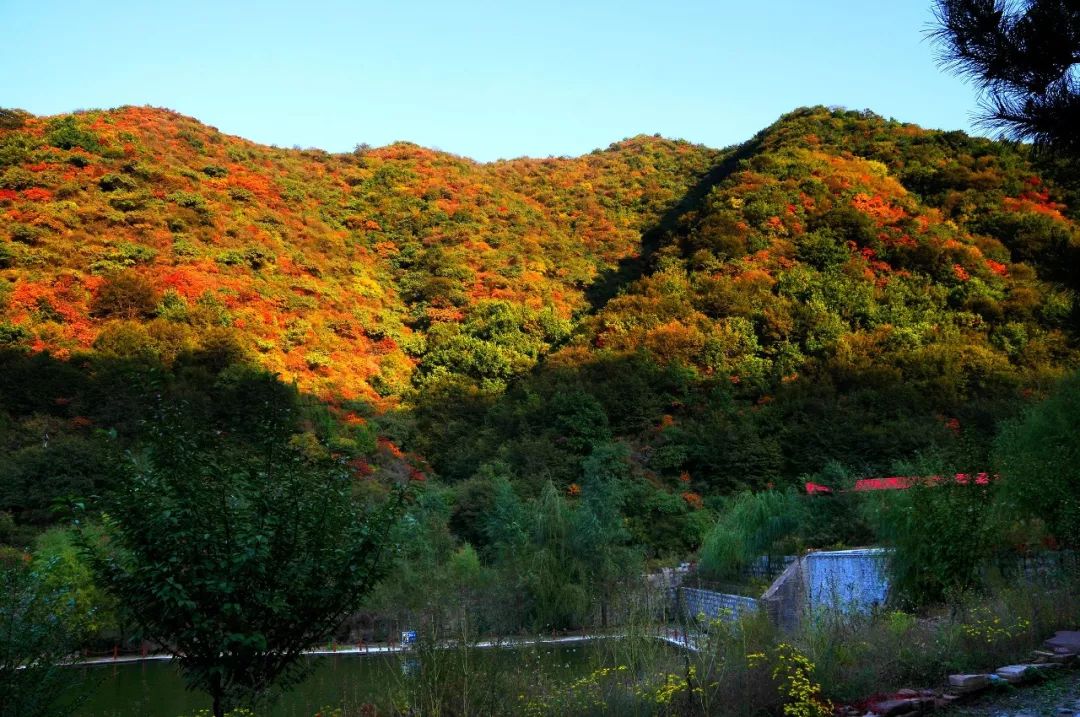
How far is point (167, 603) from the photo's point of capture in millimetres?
4680

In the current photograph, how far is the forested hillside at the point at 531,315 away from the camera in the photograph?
26.6m

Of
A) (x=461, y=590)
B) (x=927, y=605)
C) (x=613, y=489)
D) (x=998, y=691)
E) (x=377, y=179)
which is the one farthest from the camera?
(x=377, y=179)

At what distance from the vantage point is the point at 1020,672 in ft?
20.5

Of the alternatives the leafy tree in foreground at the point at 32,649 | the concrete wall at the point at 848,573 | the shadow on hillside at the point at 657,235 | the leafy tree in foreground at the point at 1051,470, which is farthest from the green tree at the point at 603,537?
the shadow on hillside at the point at 657,235

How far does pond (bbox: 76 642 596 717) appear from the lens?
744 centimetres

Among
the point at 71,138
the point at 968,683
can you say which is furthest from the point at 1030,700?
the point at 71,138

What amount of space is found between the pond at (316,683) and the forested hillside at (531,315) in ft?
25.2

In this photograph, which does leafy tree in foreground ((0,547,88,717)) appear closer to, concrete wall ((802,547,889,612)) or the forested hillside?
concrete wall ((802,547,889,612))

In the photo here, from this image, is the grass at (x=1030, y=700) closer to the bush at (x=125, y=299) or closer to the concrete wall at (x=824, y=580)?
the concrete wall at (x=824, y=580)

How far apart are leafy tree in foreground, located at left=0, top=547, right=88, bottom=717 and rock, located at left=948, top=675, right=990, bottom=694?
6219 millimetres

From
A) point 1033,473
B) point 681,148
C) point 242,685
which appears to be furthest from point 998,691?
point 681,148

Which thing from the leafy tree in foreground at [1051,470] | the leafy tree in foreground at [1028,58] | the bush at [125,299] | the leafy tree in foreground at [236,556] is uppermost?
the bush at [125,299]

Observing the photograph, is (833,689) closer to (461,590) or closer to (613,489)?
(461,590)

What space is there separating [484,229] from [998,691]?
A: 4501 cm
